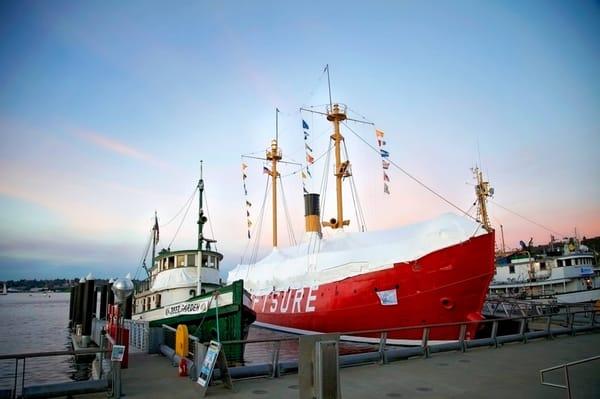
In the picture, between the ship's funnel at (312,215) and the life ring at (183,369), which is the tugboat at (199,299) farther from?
the ship's funnel at (312,215)

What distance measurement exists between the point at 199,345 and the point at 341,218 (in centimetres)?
2118

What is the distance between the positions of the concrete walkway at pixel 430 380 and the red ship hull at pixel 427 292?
15.8 ft

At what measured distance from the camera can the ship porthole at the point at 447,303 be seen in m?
17.5

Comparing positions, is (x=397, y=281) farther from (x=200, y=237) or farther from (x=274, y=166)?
(x=274, y=166)

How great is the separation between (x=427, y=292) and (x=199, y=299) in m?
9.67

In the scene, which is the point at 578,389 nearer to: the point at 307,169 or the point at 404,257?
the point at 404,257

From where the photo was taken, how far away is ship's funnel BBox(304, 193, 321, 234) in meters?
30.6

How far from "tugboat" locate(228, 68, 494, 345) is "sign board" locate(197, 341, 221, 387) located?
Result: 34.5ft

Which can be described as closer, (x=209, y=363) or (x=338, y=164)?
(x=209, y=363)

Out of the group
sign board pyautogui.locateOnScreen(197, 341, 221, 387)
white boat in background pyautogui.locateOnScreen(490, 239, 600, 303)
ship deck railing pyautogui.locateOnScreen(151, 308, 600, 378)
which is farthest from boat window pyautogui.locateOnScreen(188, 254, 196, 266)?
white boat in background pyautogui.locateOnScreen(490, 239, 600, 303)

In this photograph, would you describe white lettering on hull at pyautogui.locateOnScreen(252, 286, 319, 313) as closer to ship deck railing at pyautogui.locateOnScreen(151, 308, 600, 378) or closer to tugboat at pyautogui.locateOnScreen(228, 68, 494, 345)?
tugboat at pyautogui.locateOnScreen(228, 68, 494, 345)

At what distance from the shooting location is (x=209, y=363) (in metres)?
8.36

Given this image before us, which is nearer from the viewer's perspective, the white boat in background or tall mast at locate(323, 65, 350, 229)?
tall mast at locate(323, 65, 350, 229)

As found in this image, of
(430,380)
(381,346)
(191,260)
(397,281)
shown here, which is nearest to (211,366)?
(430,380)
